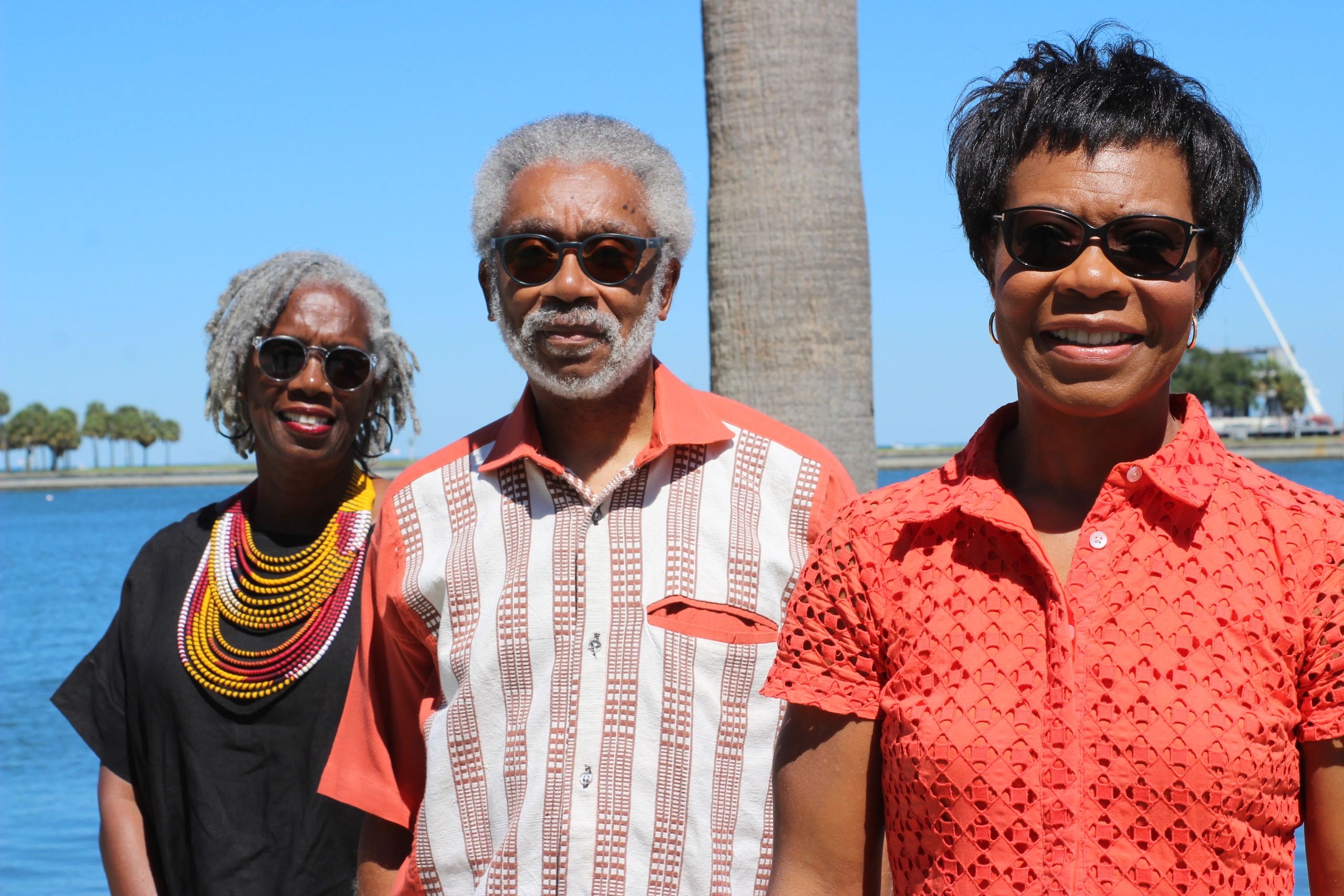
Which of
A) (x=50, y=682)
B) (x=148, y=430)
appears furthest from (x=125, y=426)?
(x=50, y=682)

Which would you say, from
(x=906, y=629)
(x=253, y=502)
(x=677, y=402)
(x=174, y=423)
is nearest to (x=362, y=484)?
(x=253, y=502)

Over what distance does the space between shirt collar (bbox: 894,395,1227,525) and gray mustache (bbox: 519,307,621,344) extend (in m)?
1.00

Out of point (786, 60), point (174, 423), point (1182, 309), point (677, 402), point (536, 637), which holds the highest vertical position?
point (786, 60)

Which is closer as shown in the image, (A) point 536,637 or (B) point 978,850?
(B) point 978,850

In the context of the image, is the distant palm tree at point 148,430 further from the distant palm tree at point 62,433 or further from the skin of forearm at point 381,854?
the skin of forearm at point 381,854

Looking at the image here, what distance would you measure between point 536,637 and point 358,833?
3.67 feet

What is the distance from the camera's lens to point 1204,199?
A: 2.15 m

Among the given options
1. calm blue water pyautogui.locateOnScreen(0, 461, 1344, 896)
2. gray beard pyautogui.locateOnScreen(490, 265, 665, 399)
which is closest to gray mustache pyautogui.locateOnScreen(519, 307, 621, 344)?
gray beard pyautogui.locateOnScreen(490, 265, 665, 399)

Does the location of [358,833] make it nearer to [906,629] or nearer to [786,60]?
[906,629]

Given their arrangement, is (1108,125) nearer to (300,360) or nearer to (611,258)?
(611,258)

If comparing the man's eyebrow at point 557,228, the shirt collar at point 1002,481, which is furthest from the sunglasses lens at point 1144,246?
the man's eyebrow at point 557,228

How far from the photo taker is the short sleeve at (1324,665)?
1.95m

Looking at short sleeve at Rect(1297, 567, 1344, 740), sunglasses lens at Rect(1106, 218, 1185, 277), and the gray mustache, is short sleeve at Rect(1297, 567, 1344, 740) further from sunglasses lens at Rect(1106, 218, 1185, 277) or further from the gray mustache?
the gray mustache

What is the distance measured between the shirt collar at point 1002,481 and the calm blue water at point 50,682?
304 inches
